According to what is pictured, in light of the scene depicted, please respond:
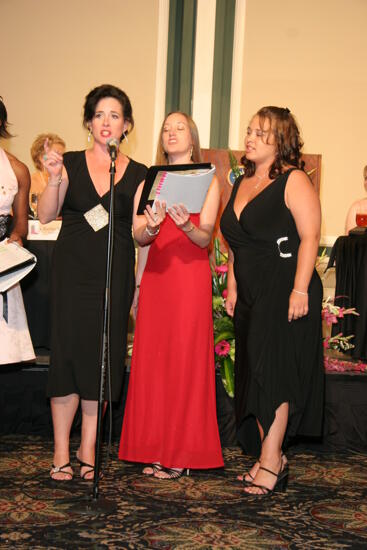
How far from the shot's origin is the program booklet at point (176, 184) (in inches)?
116

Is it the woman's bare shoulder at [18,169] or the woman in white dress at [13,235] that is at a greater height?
the woman's bare shoulder at [18,169]

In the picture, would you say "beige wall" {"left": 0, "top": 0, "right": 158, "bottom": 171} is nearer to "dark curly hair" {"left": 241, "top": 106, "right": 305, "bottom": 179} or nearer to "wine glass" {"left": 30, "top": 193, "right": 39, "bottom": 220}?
"wine glass" {"left": 30, "top": 193, "right": 39, "bottom": 220}

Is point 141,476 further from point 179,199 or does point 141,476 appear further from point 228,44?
point 228,44

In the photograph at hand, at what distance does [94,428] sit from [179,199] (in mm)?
1186

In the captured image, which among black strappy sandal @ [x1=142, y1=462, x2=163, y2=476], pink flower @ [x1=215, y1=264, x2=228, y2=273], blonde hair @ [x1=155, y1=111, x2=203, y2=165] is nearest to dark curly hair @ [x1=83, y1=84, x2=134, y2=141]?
blonde hair @ [x1=155, y1=111, x2=203, y2=165]

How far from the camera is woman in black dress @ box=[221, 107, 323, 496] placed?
3143 millimetres

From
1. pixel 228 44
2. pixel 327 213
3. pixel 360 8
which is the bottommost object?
pixel 327 213

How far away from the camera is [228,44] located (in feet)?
26.6

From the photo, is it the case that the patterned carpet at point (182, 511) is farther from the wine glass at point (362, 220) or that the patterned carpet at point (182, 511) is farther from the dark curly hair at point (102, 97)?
the wine glass at point (362, 220)

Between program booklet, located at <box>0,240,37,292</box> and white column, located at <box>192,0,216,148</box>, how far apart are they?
16.4 feet

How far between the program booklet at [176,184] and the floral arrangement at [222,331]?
1.23 metres

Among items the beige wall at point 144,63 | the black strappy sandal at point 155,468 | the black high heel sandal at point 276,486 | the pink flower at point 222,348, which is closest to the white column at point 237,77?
the beige wall at point 144,63

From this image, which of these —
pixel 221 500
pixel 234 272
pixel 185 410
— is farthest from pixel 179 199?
pixel 221 500

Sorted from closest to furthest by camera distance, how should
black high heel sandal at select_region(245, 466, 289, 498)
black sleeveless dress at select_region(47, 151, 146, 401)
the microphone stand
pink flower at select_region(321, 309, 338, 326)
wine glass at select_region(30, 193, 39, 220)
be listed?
1. the microphone stand
2. black high heel sandal at select_region(245, 466, 289, 498)
3. black sleeveless dress at select_region(47, 151, 146, 401)
4. pink flower at select_region(321, 309, 338, 326)
5. wine glass at select_region(30, 193, 39, 220)
